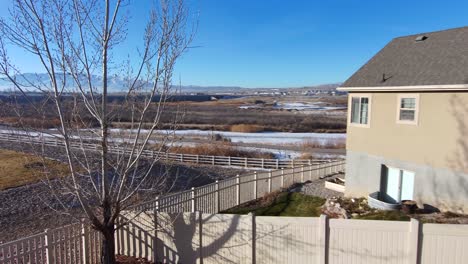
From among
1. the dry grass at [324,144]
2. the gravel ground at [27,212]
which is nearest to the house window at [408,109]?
the gravel ground at [27,212]

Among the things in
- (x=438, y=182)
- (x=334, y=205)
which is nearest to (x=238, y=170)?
(x=334, y=205)

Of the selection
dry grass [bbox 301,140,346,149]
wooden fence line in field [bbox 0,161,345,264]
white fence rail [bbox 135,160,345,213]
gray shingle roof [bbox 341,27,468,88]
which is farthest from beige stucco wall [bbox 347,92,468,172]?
dry grass [bbox 301,140,346,149]

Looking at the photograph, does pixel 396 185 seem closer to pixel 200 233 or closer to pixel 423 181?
pixel 423 181

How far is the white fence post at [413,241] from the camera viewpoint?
19.2 feet

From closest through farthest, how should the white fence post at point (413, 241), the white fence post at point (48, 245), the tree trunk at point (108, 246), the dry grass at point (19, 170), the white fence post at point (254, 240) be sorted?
the white fence post at point (413, 241), the white fence post at point (48, 245), the tree trunk at point (108, 246), the white fence post at point (254, 240), the dry grass at point (19, 170)

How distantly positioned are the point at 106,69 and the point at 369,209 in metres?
9.96

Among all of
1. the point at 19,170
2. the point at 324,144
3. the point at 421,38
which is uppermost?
the point at 421,38

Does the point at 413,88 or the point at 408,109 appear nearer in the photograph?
the point at 413,88

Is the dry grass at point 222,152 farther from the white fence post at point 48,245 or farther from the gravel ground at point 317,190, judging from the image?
the white fence post at point 48,245

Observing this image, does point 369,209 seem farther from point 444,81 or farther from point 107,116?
point 107,116

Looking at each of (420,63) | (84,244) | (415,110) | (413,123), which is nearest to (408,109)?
(415,110)

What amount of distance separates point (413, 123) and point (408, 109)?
549 mm

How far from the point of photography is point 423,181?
1140 centimetres

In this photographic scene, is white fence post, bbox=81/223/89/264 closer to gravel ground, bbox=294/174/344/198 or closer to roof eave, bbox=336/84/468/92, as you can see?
gravel ground, bbox=294/174/344/198
